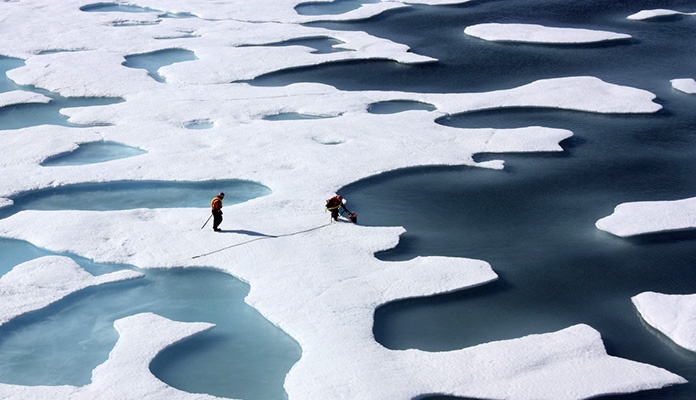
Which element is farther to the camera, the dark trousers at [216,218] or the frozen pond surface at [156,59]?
the frozen pond surface at [156,59]

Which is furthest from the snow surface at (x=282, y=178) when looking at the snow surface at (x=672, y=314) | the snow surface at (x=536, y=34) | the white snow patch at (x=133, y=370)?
the snow surface at (x=536, y=34)

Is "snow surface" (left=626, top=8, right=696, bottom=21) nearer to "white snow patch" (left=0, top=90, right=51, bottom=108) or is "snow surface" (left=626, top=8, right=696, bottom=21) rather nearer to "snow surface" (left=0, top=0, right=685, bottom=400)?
"snow surface" (left=0, top=0, right=685, bottom=400)

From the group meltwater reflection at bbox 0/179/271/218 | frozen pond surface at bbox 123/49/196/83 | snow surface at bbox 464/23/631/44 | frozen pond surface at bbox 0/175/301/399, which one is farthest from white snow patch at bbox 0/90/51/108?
snow surface at bbox 464/23/631/44

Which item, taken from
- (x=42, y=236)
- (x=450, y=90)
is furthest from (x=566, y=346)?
(x=450, y=90)

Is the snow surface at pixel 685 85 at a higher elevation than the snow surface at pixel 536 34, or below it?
below

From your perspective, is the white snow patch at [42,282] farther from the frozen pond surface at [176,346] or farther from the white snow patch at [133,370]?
the white snow patch at [133,370]

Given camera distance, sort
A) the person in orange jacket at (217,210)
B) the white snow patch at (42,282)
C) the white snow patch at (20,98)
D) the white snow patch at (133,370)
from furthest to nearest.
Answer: the white snow patch at (20,98), the person in orange jacket at (217,210), the white snow patch at (42,282), the white snow patch at (133,370)

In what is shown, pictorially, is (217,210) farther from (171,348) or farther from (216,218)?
(171,348)

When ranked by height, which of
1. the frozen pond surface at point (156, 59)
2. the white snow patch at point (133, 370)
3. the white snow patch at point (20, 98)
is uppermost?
the frozen pond surface at point (156, 59)

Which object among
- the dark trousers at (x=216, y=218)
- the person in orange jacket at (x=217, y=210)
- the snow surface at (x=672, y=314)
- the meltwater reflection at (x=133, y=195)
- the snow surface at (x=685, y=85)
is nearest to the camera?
the snow surface at (x=672, y=314)
